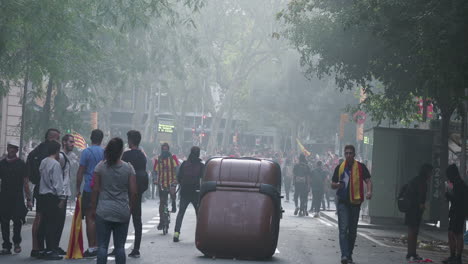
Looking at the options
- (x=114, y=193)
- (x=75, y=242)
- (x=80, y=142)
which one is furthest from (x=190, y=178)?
(x=80, y=142)

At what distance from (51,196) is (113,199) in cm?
345

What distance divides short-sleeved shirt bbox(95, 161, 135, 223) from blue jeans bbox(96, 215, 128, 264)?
0.08m

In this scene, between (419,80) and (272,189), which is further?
(419,80)

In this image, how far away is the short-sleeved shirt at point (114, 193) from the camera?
9898 millimetres

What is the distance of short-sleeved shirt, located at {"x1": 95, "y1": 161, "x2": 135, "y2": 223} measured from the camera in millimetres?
9898

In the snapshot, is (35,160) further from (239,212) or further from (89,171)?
(239,212)

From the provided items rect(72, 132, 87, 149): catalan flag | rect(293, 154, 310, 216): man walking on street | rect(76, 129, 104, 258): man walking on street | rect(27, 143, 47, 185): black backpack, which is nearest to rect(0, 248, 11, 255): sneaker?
rect(27, 143, 47, 185): black backpack

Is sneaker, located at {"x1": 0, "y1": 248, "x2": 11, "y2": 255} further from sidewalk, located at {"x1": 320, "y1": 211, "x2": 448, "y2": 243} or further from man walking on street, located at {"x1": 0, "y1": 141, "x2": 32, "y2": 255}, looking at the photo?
sidewalk, located at {"x1": 320, "y1": 211, "x2": 448, "y2": 243}

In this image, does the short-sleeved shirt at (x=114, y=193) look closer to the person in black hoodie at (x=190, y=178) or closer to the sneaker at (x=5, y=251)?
the sneaker at (x=5, y=251)

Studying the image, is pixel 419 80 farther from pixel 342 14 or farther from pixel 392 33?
pixel 342 14

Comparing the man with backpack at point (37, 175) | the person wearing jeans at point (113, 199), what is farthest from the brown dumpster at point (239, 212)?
the person wearing jeans at point (113, 199)

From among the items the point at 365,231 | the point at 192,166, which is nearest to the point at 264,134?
the point at 365,231

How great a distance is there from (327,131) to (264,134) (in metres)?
35.2

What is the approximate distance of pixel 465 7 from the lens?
583 inches
